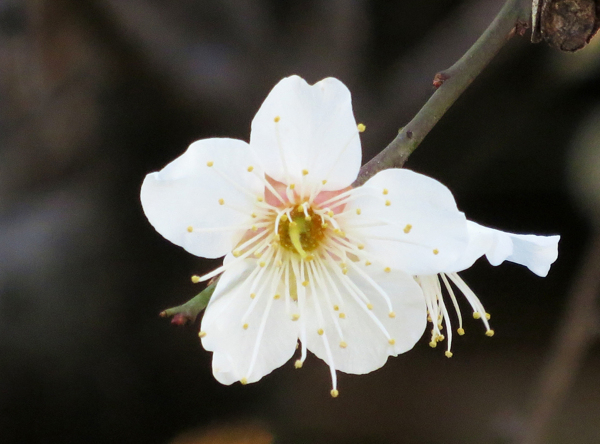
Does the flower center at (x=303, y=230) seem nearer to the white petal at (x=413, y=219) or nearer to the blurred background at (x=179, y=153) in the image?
the white petal at (x=413, y=219)

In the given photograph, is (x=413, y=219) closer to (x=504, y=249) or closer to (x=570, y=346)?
(x=504, y=249)

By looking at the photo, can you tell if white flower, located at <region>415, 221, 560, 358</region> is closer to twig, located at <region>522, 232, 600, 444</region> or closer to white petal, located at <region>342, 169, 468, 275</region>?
white petal, located at <region>342, 169, 468, 275</region>

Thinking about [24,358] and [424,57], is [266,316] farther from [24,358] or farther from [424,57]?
[24,358]

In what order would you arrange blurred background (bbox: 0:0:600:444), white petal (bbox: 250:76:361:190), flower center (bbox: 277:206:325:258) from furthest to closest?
blurred background (bbox: 0:0:600:444)
flower center (bbox: 277:206:325:258)
white petal (bbox: 250:76:361:190)

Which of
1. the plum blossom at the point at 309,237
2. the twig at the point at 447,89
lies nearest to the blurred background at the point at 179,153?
the twig at the point at 447,89

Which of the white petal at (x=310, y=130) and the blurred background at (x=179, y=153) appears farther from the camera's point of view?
the blurred background at (x=179, y=153)

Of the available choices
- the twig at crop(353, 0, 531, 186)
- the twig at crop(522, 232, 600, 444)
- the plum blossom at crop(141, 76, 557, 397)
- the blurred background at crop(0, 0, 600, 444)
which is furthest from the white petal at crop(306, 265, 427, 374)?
the twig at crop(522, 232, 600, 444)

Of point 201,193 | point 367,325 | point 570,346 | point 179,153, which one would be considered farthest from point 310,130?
point 570,346
